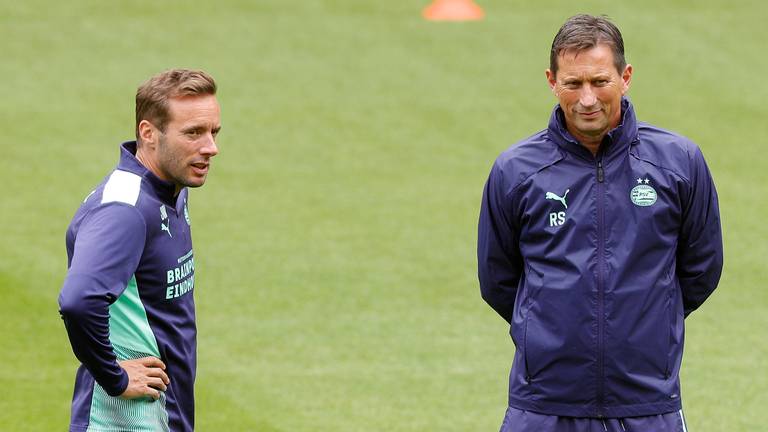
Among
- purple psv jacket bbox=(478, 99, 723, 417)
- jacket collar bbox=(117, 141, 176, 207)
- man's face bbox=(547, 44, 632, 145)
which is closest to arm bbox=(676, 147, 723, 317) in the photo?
purple psv jacket bbox=(478, 99, 723, 417)

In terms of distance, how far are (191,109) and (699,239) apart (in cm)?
172

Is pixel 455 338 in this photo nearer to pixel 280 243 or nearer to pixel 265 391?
pixel 265 391

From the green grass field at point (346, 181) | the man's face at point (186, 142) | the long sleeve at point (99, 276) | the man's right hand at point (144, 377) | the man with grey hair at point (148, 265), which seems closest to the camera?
the long sleeve at point (99, 276)

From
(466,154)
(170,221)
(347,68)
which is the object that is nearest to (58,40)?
(347,68)

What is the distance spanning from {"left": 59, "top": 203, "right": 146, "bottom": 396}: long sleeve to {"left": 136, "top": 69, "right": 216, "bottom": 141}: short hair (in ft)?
1.15

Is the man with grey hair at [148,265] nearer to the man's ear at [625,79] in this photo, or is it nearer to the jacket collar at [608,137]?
the jacket collar at [608,137]

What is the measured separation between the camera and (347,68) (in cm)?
1523

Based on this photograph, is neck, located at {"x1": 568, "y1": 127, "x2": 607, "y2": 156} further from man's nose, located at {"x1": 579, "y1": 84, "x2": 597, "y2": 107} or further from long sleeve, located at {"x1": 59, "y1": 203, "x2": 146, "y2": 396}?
long sleeve, located at {"x1": 59, "y1": 203, "x2": 146, "y2": 396}

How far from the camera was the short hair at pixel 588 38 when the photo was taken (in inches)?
179

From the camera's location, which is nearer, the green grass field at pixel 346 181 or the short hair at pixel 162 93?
the short hair at pixel 162 93

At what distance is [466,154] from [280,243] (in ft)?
9.00

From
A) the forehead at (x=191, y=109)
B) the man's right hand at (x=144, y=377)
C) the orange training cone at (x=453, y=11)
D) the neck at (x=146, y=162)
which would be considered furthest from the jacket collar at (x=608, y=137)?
the orange training cone at (x=453, y=11)

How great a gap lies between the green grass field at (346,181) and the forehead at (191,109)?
10.5 ft

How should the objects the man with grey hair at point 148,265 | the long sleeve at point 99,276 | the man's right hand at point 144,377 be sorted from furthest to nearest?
the man's right hand at point 144,377, the man with grey hair at point 148,265, the long sleeve at point 99,276
